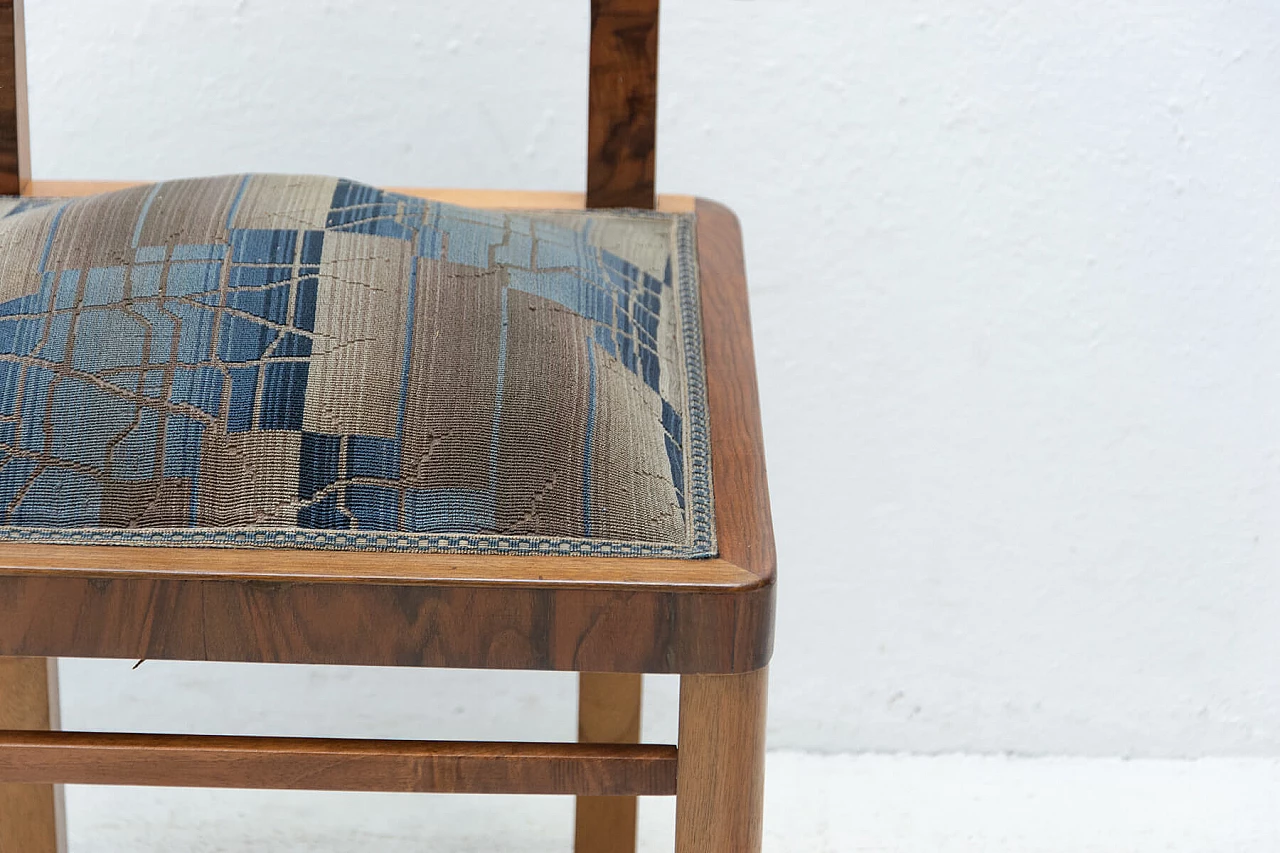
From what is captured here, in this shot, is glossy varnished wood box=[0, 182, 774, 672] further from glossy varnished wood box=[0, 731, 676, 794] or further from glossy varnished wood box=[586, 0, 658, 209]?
glossy varnished wood box=[586, 0, 658, 209]

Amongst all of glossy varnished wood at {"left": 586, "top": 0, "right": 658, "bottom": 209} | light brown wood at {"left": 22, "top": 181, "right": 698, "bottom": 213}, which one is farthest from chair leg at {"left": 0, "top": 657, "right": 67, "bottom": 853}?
glossy varnished wood at {"left": 586, "top": 0, "right": 658, "bottom": 209}

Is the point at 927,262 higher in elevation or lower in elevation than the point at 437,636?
higher

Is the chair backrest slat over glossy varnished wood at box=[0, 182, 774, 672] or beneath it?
over

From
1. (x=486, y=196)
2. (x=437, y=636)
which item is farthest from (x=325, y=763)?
(x=486, y=196)

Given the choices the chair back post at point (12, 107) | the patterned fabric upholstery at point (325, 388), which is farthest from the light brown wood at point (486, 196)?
the patterned fabric upholstery at point (325, 388)

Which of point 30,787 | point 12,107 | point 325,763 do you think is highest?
point 12,107

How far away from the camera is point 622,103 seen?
0.78m

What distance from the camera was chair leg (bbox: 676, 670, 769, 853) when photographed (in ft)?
1.67

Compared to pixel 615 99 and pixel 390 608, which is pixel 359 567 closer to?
pixel 390 608

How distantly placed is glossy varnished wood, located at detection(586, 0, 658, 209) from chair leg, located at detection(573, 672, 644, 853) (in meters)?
0.31

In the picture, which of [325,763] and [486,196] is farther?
[486,196]

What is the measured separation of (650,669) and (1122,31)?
0.78 m

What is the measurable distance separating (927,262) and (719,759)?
67 cm

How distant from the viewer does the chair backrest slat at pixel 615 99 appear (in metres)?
0.77
